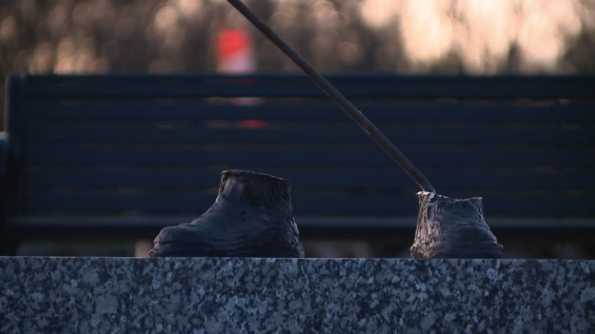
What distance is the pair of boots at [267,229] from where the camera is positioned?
2357 mm

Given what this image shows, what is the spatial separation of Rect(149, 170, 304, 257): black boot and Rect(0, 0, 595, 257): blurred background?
17.0 metres

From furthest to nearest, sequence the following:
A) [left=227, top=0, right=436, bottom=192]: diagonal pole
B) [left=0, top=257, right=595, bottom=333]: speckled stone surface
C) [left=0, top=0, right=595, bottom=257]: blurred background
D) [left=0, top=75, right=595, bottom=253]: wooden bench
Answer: [left=0, top=0, right=595, bottom=257]: blurred background, [left=0, top=75, right=595, bottom=253]: wooden bench, [left=227, top=0, right=436, bottom=192]: diagonal pole, [left=0, top=257, right=595, bottom=333]: speckled stone surface

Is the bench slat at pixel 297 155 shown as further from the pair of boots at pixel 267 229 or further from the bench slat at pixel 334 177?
the pair of boots at pixel 267 229

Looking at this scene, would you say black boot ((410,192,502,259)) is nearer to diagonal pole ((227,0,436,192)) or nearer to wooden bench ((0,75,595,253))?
diagonal pole ((227,0,436,192))

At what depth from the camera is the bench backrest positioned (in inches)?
186

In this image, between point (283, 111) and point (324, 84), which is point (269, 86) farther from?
point (324, 84)

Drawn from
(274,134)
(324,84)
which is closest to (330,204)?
(274,134)

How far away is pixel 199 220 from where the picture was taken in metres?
2.41

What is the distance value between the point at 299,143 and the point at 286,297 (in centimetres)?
264

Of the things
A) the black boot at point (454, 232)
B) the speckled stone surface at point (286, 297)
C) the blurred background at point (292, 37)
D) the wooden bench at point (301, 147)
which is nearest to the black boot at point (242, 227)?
the speckled stone surface at point (286, 297)

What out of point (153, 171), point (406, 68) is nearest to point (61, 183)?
point (153, 171)

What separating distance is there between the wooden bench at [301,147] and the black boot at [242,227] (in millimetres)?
2235

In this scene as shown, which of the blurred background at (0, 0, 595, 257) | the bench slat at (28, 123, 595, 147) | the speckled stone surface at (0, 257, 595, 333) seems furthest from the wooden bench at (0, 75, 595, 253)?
the blurred background at (0, 0, 595, 257)

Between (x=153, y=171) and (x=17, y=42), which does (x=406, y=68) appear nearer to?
(x=17, y=42)
